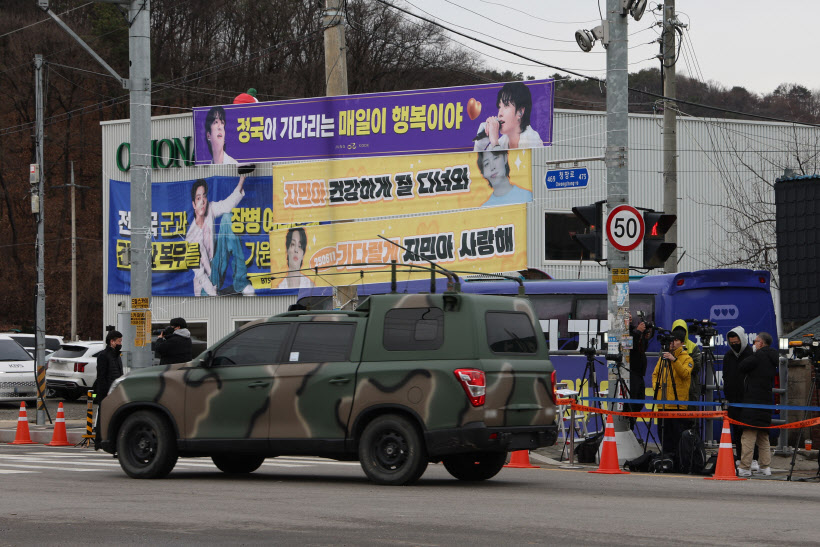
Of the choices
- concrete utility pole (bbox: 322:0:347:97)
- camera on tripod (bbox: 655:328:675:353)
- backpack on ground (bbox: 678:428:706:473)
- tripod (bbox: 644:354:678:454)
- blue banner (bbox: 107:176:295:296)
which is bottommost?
backpack on ground (bbox: 678:428:706:473)

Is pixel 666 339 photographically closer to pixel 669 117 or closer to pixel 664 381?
pixel 664 381

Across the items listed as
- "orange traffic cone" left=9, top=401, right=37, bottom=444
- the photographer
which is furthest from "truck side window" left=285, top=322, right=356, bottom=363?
"orange traffic cone" left=9, top=401, right=37, bottom=444

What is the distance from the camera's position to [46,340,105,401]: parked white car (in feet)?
111

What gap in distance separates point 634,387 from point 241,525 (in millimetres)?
9320

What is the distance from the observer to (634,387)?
17984 millimetres

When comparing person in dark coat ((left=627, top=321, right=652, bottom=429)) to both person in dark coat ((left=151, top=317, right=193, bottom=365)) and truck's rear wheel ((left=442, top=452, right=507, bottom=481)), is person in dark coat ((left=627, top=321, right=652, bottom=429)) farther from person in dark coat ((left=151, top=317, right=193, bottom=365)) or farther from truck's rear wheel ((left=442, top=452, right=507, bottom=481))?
person in dark coat ((left=151, top=317, right=193, bottom=365))

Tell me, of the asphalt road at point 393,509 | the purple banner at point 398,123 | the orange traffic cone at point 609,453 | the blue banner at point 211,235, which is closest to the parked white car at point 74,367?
the blue banner at point 211,235

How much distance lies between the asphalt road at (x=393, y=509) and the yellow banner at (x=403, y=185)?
8520mm

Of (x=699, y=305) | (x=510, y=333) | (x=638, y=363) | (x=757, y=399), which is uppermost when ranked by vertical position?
(x=699, y=305)

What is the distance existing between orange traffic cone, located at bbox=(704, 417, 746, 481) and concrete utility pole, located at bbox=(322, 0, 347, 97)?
10.2 m

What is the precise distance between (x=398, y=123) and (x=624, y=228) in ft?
25.8

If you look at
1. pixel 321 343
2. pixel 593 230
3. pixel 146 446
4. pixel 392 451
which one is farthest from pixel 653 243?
pixel 146 446

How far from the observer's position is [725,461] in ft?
50.7

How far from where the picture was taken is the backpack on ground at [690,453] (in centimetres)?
1617
